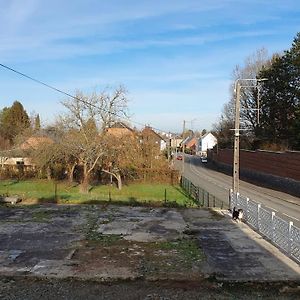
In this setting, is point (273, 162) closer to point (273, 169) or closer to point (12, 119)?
point (273, 169)

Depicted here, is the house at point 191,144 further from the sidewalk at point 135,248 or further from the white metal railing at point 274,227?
the sidewalk at point 135,248

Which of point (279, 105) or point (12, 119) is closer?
point (279, 105)

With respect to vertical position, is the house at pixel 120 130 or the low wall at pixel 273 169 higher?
the house at pixel 120 130

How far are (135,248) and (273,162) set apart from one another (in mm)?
28999

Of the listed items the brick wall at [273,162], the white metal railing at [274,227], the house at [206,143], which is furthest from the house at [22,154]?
the house at [206,143]

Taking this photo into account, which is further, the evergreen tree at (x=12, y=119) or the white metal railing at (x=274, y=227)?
the evergreen tree at (x=12, y=119)

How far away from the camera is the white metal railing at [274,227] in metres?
10.9

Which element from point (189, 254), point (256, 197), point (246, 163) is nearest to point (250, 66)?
point (246, 163)

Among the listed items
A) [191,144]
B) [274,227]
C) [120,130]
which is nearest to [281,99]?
[120,130]

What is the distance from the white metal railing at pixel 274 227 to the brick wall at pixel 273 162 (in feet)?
54.6

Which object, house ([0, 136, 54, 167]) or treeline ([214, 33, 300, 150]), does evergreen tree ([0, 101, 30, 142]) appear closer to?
house ([0, 136, 54, 167])

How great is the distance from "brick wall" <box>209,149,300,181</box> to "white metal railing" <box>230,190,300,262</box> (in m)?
16.7

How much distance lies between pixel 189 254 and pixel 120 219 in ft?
19.1

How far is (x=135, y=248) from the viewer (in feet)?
38.7
